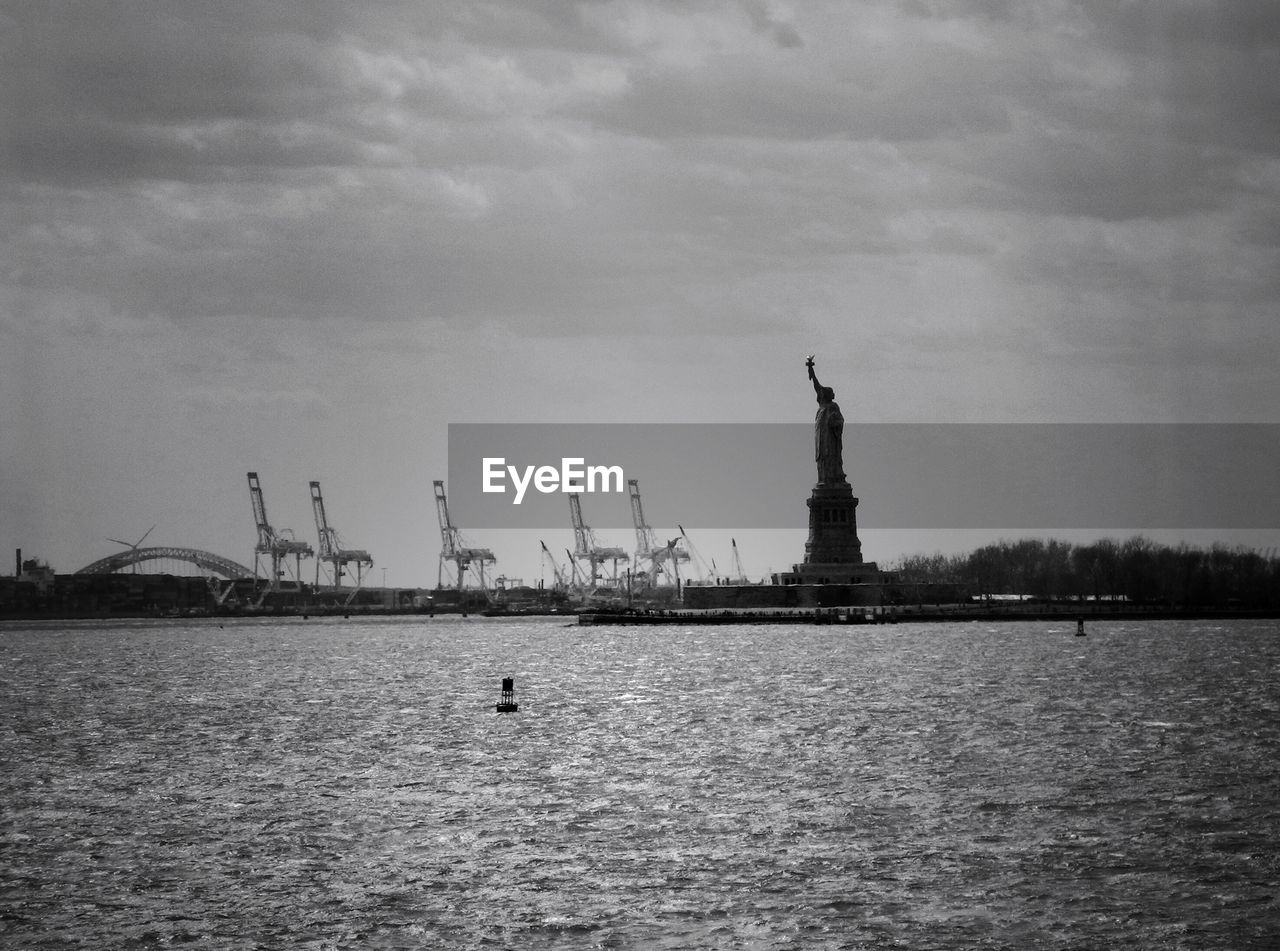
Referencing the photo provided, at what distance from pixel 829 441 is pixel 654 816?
138044 mm

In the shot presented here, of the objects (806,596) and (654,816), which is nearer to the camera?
(654,816)

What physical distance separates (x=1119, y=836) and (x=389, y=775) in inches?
781

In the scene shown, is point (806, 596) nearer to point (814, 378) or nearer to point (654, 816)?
point (814, 378)

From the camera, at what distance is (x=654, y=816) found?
39406 millimetres

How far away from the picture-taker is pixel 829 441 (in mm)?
175875

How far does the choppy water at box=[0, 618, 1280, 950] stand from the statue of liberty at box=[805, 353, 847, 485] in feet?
300

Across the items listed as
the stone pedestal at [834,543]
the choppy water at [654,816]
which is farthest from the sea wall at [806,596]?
the choppy water at [654,816]

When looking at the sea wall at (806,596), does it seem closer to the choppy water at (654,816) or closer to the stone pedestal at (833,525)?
the stone pedestal at (833,525)

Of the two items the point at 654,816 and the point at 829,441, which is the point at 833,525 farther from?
the point at 654,816

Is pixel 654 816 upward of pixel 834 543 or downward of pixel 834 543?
downward

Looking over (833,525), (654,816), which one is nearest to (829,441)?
(833,525)

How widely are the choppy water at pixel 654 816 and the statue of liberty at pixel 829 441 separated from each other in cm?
9147

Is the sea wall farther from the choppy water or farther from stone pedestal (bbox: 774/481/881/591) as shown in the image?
the choppy water

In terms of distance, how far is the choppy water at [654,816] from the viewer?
1124 inches
